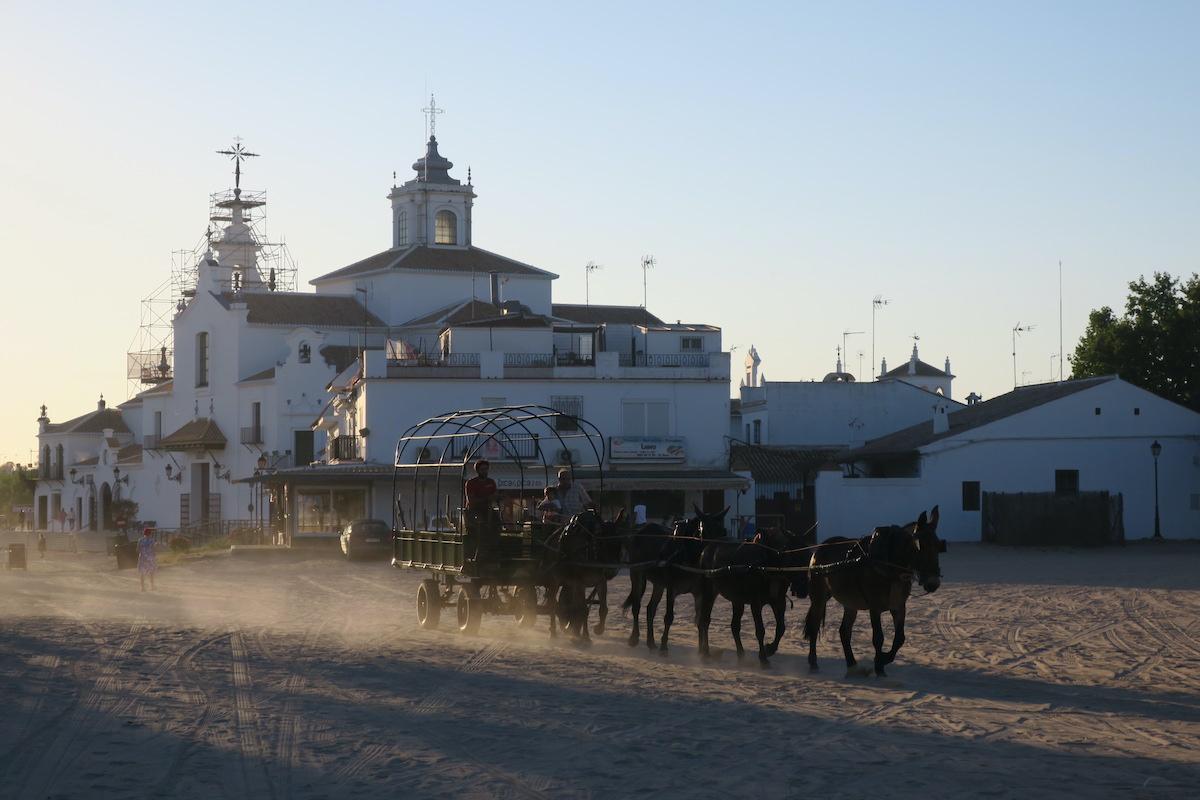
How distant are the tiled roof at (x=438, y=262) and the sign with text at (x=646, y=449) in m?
25.4

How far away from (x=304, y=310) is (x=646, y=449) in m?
27.9

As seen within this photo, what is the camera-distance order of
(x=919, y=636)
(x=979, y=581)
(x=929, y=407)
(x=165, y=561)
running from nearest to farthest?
(x=919, y=636) → (x=979, y=581) → (x=165, y=561) → (x=929, y=407)

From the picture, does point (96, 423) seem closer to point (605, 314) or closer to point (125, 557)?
point (605, 314)

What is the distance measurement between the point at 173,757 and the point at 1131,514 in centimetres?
4623

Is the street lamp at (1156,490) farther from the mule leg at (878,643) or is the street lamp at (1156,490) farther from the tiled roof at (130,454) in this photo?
the tiled roof at (130,454)

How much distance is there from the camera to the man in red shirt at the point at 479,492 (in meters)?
21.0

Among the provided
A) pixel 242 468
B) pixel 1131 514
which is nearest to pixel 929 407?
pixel 1131 514

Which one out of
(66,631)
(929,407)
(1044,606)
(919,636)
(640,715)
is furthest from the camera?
(929,407)

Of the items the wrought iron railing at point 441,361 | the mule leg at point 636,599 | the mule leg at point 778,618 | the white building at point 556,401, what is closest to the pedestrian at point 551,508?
the mule leg at point 636,599

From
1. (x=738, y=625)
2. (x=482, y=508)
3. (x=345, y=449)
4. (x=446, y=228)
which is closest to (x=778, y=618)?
(x=738, y=625)

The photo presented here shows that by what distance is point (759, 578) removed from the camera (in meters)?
18.2

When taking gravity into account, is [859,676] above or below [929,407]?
below

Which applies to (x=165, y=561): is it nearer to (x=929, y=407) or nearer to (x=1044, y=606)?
(x=1044, y=606)

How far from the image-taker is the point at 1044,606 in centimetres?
2609
